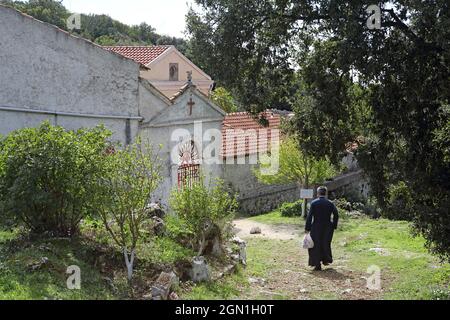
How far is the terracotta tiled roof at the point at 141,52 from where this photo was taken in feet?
95.1

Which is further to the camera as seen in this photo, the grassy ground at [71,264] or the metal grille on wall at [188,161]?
the metal grille on wall at [188,161]

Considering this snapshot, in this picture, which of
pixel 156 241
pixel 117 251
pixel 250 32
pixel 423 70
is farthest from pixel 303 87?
pixel 117 251

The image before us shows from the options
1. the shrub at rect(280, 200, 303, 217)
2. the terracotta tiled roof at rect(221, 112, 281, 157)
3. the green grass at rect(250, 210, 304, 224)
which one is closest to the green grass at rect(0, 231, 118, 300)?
the green grass at rect(250, 210, 304, 224)

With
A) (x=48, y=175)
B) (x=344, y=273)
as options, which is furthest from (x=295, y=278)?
(x=48, y=175)

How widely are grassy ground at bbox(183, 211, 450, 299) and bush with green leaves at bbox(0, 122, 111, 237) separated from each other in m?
2.53

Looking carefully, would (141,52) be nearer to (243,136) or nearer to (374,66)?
(243,136)

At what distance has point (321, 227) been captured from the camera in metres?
10.9

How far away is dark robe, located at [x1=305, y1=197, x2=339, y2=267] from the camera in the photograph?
10.8 metres

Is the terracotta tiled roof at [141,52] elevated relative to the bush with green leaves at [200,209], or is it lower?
elevated

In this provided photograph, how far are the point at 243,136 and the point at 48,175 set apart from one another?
1525 centimetres

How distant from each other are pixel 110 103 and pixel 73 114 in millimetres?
1263

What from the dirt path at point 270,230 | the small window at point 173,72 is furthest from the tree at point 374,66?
the small window at point 173,72

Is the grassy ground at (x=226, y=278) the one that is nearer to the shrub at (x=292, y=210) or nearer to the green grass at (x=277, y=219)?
the green grass at (x=277, y=219)
